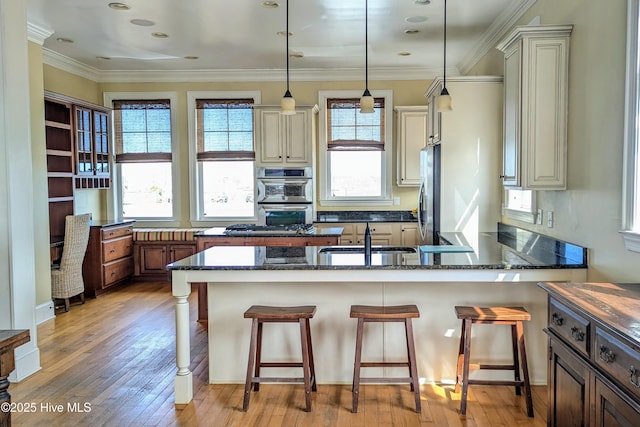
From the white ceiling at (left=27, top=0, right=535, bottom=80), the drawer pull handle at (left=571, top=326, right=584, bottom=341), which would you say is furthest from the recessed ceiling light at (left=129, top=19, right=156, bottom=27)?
the drawer pull handle at (left=571, top=326, right=584, bottom=341)

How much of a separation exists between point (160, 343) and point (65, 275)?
1737 mm

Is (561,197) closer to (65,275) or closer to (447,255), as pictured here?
(447,255)

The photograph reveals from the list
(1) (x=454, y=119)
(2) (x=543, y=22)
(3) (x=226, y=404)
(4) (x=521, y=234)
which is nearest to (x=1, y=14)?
(3) (x=226, y=404)

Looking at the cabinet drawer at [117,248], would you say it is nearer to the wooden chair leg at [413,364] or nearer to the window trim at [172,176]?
the window trim at [172,176]

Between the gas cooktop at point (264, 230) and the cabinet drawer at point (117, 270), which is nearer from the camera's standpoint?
the gas cooktop at point (264, 230)

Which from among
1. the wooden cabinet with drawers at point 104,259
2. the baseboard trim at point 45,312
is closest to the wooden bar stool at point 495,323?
the baseboard trim at point 45,312

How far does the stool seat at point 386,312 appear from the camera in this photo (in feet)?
9.34

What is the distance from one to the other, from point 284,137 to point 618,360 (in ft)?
17.3

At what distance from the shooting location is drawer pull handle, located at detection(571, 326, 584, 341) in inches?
76.4

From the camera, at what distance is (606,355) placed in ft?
5.72

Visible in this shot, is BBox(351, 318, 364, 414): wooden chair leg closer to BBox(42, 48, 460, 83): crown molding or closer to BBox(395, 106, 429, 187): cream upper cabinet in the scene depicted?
BBox(395, 106, 429, 187): cream upper cabinet

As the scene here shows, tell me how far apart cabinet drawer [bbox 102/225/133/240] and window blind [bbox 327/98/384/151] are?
9.55 feet

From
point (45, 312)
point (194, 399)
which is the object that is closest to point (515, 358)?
point (194, 399)

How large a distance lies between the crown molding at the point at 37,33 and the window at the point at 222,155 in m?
2.21
